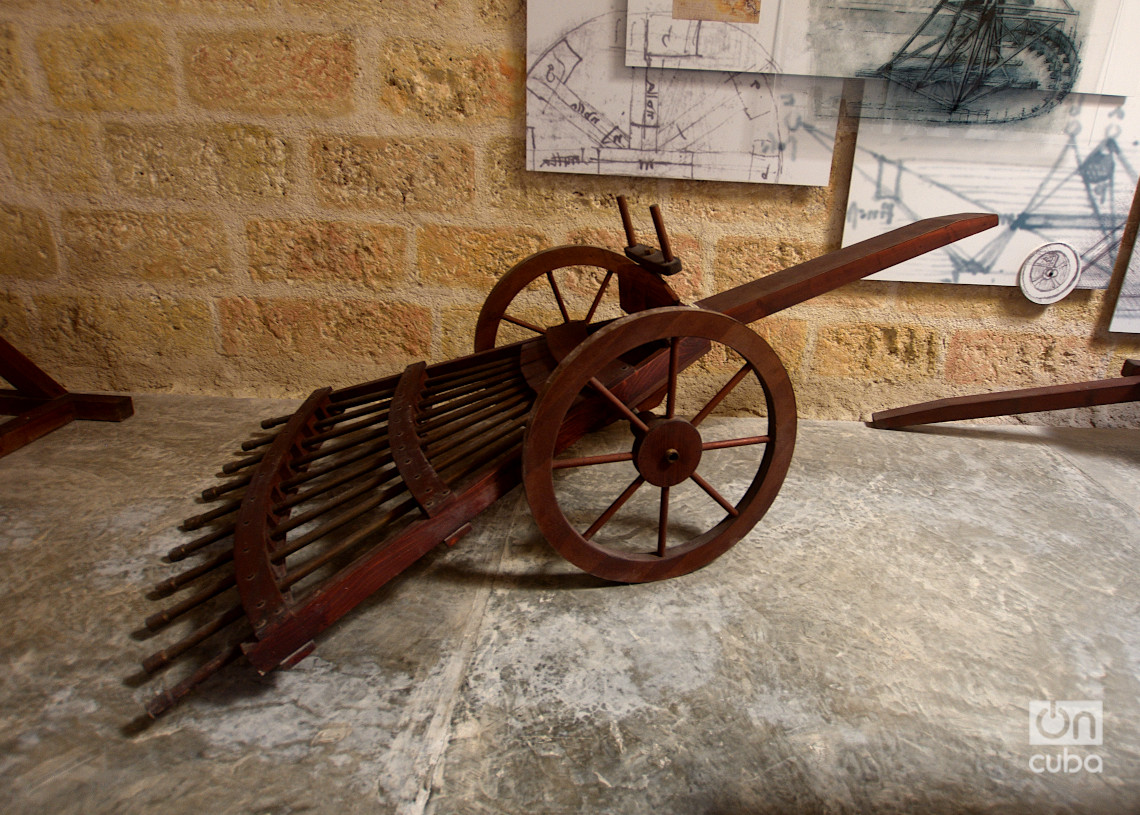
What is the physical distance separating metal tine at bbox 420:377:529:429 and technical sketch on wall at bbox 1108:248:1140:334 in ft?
7.49

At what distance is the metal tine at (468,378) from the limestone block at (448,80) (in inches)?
36.5

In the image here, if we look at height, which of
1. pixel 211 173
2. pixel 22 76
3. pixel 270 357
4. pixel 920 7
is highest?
pixel 920 7

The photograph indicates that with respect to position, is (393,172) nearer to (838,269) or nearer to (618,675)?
(838,269)

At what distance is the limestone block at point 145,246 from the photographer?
257 cm

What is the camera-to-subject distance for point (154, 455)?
227 cm

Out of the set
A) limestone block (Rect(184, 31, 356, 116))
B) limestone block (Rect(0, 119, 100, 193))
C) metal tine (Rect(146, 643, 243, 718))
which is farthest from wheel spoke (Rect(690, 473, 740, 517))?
limestone block (Rect(0, 119, 100, 193))

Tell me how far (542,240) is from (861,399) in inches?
57.2

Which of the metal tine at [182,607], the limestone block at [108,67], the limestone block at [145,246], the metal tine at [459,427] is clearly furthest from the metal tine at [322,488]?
the limestone block at [108,67]

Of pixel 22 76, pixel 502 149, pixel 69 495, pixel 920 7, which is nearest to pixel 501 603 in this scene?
pixel 69 495

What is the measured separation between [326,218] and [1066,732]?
2635 millimetres

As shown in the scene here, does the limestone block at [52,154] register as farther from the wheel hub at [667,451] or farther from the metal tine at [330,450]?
the wheel hub at [667,451]

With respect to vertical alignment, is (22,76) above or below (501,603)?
above

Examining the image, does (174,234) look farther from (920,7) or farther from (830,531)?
(920,7)

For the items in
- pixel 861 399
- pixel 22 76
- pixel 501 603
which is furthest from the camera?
pixel 861 399
